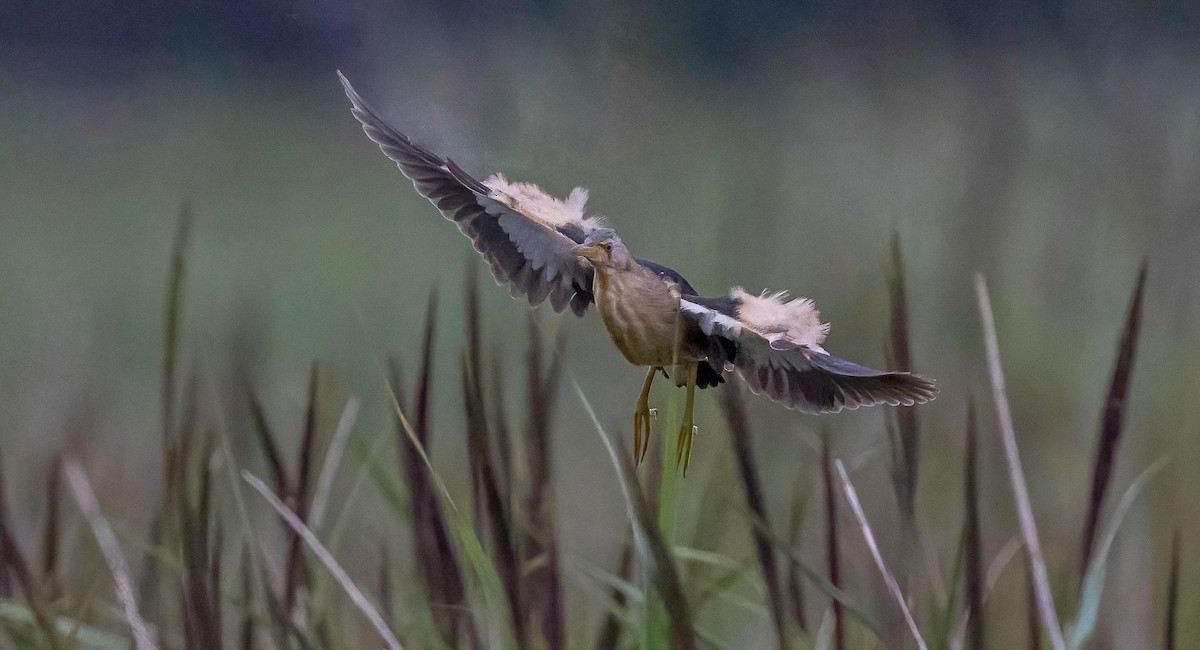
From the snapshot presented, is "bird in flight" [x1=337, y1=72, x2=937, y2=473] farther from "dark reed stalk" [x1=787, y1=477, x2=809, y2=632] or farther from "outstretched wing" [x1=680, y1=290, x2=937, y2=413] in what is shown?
"dark reed stalk" [x1=787, y1=477, x2=809, y2=632]

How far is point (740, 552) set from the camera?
1.90 feet

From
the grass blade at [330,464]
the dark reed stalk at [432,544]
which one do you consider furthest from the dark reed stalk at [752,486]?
the grass blade at [330,464]

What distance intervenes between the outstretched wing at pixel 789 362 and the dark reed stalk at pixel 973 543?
111mm

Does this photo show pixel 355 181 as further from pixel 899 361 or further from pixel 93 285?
pixel 899 361

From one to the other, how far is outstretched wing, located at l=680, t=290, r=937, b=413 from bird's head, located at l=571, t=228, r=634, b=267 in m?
0.02

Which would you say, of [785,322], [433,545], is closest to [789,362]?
[785,322]

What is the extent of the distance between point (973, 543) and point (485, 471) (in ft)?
0.60

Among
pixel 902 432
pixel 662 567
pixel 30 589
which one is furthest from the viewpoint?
pixel 30 589

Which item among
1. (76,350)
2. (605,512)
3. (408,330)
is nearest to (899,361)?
(605,512)

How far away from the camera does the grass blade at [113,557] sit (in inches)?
15.1

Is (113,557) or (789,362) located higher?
(789,362)

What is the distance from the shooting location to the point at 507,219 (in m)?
0.27

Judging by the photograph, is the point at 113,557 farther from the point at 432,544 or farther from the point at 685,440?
the point at 685,440

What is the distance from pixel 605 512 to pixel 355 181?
0.30 meters
